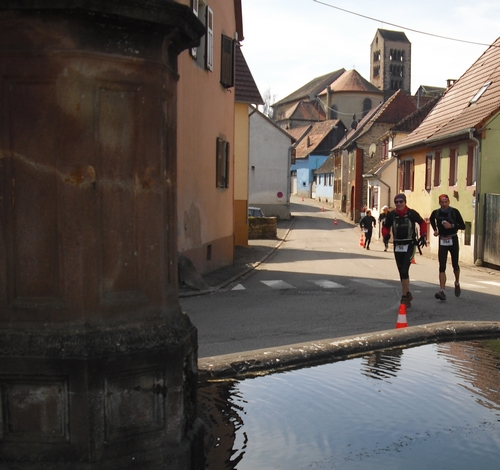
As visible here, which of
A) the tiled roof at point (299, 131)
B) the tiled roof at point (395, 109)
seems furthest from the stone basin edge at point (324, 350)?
the tiled roof at point (299, 131)

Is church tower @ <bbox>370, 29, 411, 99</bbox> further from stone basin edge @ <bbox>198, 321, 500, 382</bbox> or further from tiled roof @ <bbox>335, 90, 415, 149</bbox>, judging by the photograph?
stone basin edge @ <bbox>198, 321, 500, 382</bbox>

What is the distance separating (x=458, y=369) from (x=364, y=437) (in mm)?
1993

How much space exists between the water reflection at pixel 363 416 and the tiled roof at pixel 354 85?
347 feet

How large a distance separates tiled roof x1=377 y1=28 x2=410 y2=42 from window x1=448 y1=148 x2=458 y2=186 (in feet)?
294

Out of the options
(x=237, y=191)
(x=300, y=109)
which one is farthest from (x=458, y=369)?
(x=300, y=109)

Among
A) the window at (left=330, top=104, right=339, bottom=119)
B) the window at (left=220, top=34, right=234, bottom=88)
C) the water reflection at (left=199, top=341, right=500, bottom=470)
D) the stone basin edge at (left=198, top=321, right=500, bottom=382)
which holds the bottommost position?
the water reflection at (left=199, top=341, right=500, bottom=470)

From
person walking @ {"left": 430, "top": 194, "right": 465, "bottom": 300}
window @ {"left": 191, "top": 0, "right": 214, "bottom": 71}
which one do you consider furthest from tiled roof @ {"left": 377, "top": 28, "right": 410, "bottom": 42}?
person walking @ {"left": 430, "top": 194, "right": 465, "bottom": 300}

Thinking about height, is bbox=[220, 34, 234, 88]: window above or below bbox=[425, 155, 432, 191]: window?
above

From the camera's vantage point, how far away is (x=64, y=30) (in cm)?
357

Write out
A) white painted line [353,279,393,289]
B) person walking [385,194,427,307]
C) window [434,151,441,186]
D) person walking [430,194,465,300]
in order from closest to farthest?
person walking [385,194,427,307] < person walking [430,194,465,300] < white painted line [353,279,393,289] < window [434,151,441,186]

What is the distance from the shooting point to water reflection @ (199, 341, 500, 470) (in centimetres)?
412

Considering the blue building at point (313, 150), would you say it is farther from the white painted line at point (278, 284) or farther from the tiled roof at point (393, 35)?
the white painted line at point (278, 284)

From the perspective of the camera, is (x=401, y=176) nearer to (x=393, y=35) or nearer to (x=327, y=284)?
(x=327, y=284)

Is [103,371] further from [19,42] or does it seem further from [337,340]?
[337,340]
